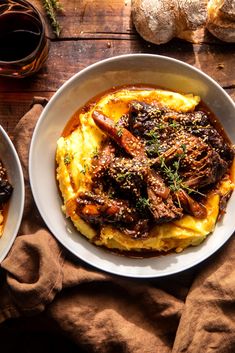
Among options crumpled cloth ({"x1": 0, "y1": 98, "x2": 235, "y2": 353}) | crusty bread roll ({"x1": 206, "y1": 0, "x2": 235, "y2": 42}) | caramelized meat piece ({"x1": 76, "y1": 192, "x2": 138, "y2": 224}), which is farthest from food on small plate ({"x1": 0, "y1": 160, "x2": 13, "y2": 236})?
crusty bread roll ({"x1": 206, "y1": 0, "x2": 235, "y2": 42})

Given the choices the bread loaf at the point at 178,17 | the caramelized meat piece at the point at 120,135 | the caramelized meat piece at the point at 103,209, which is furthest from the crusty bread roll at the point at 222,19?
the caramelized meat piece at the point at 103,209

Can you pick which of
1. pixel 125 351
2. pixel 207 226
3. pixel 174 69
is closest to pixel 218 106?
pixel 174 69

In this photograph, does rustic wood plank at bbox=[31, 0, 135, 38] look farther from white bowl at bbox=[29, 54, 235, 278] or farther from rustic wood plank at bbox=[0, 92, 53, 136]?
rustic wood plank at bbox=[0, 92, 53, 136]

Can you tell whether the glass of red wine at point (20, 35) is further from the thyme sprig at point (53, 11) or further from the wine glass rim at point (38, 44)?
the thyme sprig at point (53, 11)

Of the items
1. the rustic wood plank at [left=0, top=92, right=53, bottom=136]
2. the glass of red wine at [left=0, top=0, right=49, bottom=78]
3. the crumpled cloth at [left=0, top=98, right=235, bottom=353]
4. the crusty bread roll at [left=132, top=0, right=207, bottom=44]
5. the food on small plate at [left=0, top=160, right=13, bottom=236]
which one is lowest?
the crumpled cloth at [left=0, top=98, right=235, bottom=353]

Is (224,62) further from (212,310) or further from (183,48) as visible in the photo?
(212,310)

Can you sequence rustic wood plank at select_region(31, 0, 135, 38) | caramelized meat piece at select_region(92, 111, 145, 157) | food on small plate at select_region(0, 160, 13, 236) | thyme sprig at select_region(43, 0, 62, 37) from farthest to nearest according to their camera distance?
1. rustic wood plank at select_region(31, 0, 135, 38)
2. thyme sprig at select_region(43, 0, 62, 37)
3. food on small plate at select_region(0, 160, 13, 236)
4. caramelized meat piece at select_region(92, 111, 145, 157)

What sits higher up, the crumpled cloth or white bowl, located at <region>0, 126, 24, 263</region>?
white bowl, located at <region>0, 126, 24, 263</region>
